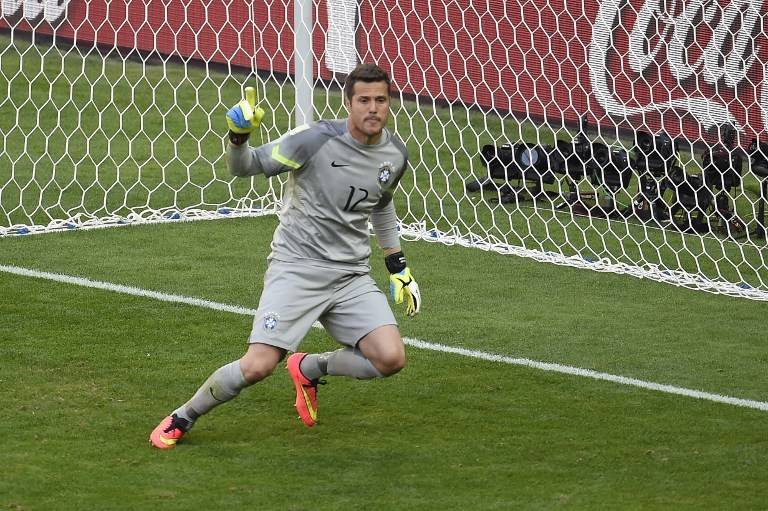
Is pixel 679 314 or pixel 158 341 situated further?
pixel 679 314

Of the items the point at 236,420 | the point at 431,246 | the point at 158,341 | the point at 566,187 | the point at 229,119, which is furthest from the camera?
the point at 566,187

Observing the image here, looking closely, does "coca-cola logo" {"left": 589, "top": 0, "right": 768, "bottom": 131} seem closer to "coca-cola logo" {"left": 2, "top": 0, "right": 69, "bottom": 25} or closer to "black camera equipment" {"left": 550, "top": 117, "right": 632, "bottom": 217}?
"black camera equipment" {"left": 550, "top": 117, "right": 632, "bottom": 217}

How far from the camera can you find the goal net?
1064cm

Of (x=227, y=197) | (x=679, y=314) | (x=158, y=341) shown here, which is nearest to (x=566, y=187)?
(x=227, y=197)

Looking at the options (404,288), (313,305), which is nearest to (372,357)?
(313,305)

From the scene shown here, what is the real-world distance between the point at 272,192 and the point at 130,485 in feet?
19.8

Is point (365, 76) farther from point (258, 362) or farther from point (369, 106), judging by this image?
point (258, 362)

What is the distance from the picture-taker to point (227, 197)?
456 inches

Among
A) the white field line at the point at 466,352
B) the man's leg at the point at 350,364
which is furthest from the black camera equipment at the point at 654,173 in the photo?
the man's leg at the point at 350,364

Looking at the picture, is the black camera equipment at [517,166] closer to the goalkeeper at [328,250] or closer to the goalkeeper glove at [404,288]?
the goalkeeper glove at [404,288]

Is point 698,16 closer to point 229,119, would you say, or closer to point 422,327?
point 422,327

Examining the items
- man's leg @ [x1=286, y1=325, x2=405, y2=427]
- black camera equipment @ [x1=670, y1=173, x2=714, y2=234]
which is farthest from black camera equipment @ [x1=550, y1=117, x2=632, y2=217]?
man's leg @ [x1=286, y1=325, x2=405, y2=427]

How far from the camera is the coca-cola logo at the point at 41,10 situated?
1587cm

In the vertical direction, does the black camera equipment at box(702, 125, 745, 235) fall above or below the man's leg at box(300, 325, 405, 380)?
below
